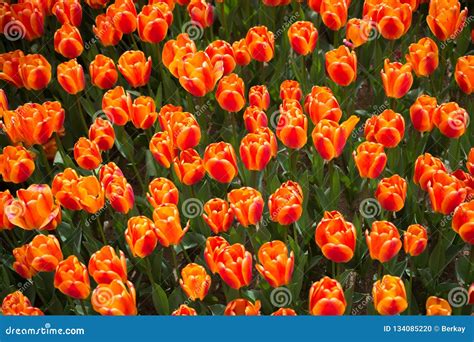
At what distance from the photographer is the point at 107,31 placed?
3594mm

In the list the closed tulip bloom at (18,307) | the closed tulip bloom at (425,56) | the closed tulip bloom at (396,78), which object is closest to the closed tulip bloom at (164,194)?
the closed tulip bloom at (18,307)

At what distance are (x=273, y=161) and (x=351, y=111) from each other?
1.62 ft

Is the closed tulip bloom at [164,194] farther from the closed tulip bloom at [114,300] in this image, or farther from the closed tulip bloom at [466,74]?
the closed tulip bloom at [466,74]

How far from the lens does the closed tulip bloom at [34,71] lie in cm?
335

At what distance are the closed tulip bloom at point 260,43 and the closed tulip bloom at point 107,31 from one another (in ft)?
1.91

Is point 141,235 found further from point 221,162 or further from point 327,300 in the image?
point 327,300

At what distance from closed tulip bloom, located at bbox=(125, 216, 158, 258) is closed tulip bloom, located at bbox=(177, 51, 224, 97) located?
65cm

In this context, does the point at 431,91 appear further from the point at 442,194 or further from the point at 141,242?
the point at 141,242

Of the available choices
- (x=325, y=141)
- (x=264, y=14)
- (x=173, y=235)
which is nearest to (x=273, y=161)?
(x=325, y=141)

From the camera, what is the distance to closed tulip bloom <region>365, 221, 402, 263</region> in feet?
8.57

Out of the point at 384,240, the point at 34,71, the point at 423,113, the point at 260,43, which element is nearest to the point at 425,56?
the point at 423,113

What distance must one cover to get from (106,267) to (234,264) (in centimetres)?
37

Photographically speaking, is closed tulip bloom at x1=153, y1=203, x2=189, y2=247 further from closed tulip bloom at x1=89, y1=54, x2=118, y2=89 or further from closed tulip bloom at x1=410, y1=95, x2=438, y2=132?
closed tulip bloom at x1=410, y1=95, x2=438, y2=132

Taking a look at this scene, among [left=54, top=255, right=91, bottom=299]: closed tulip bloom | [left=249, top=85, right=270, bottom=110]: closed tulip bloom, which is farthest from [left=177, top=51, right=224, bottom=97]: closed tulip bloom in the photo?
[left=54, top=255, right=91, bottom=299]: closed tulip bloom
